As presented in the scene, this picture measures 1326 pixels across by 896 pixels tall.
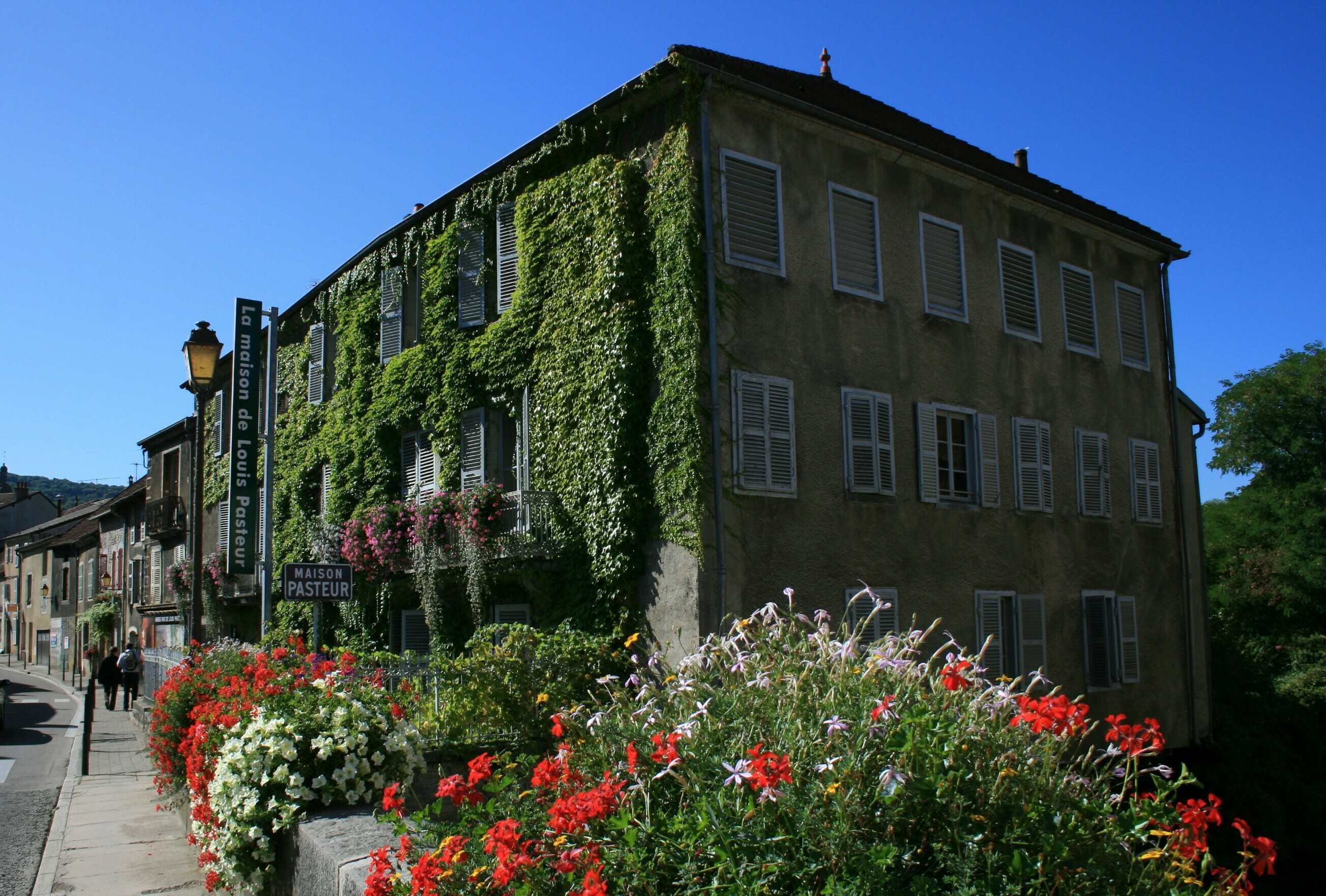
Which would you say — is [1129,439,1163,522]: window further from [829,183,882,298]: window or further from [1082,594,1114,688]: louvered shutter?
[829,183,882,298]: window

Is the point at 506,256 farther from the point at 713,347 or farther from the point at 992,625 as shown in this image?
the point at 992,625

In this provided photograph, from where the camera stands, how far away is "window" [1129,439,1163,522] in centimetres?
1797

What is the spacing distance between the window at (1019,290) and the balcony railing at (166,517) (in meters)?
23.9

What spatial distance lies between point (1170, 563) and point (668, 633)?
1073cm

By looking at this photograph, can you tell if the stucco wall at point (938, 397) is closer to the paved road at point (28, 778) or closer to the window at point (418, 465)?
the window at point (418, 465)

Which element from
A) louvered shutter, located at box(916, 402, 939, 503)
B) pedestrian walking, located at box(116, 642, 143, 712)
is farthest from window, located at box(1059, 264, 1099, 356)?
pedestrian walking, located at box(116, 642, 143, 712)

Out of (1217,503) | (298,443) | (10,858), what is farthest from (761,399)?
(1217,503)

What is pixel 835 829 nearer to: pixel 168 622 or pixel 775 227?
pixel 775 227

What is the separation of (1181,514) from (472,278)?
502 inches

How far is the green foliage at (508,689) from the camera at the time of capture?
10305 mm

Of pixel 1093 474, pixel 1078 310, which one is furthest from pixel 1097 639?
pixel 1078 310

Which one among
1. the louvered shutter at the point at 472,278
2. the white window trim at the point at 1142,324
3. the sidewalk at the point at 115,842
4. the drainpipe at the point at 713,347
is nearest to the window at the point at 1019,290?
the white window trim at the point at 1142,324

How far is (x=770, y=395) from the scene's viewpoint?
1282 cm

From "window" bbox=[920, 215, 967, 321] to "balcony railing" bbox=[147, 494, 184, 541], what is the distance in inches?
928
